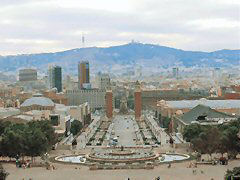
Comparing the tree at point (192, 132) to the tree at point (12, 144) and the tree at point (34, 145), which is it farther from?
the tree at point (12, 144)

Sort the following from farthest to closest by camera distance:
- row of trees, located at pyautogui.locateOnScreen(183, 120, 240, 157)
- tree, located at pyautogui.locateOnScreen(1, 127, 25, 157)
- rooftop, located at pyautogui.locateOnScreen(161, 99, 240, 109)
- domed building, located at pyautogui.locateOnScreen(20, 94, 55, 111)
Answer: domed building, located at pyautogui.locateOnScreen(20, 94, 55, 111) < rooftop, located at pyautogui.locateOnScreen(161, 99, 240, 109) < tree, located at pyautogui.locateOnScreen(1, 127, 25, 157) < row of trees, located at pyautogui.locateOnScreen(183, 120, 240, 157)

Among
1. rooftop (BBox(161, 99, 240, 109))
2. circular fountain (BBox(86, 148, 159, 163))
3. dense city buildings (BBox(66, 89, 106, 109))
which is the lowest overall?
dense city buildings (BBox(66, 89, 106, 109))

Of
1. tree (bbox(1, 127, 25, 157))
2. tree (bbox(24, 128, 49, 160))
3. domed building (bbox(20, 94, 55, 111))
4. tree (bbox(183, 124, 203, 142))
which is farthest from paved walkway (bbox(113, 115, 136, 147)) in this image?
tree (bbox(1, 127, 25, 157))

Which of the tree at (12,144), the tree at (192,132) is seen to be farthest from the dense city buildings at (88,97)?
the tree at (12,144)

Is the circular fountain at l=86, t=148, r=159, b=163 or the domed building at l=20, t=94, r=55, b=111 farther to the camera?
the domed building at l=20, t=94, r=55, b=111

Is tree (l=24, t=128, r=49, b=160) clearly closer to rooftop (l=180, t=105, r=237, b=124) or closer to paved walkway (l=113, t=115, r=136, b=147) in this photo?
paved walkway (l=113, t=115, r=136, b=147)

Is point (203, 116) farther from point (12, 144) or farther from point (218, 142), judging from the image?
point (12, 144)

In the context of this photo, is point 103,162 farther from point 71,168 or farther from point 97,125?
point 97,125

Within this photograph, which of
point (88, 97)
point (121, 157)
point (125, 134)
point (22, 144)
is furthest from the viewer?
point (88, 97)

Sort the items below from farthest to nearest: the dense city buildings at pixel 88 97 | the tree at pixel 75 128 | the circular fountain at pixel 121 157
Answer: the dense city buildings at pixel 88 97
the tree at pixel 75 128
the circular fountain at pixel 121 157

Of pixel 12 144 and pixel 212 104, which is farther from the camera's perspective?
pixel 212 104

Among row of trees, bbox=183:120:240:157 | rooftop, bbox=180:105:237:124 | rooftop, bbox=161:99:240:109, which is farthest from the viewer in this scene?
rooftop, bbox=161:99:240:109

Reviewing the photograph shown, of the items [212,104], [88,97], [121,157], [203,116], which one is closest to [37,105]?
[212,104]

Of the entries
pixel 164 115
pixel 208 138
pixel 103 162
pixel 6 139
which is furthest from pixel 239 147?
pixel 164 115
